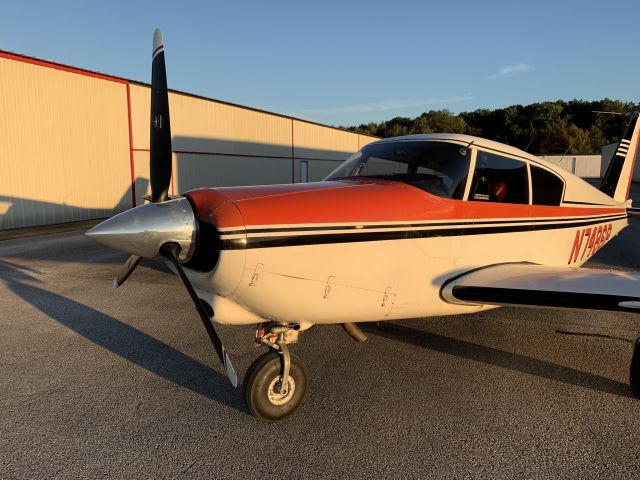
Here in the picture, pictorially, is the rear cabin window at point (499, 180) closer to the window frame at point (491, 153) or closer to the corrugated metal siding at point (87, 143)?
the window frame at point (491, 153)

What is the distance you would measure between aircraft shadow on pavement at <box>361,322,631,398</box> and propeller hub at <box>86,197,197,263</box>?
9.60 ft

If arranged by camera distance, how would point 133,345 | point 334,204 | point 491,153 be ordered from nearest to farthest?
1. point 334,204
2. point 491,153
3. point 133,345

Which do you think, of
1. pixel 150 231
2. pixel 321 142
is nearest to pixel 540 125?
pixel 321 142

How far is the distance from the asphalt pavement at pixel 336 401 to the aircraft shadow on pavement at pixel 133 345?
0.08 feet

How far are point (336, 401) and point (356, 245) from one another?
4.28 feet

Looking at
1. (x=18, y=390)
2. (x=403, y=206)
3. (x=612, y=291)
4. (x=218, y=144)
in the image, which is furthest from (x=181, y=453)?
(x=218, y=144)

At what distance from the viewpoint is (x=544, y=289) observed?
136 inches

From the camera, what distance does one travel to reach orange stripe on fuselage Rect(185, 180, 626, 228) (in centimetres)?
283

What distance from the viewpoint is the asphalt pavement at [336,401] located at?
2.70 meters

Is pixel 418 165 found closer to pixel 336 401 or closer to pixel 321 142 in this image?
pixel 336 401

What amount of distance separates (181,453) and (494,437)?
6.97ft

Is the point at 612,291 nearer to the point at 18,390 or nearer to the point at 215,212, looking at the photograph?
the point at 215,212

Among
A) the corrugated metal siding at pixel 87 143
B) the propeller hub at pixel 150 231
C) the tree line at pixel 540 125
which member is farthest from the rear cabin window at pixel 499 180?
the tree line at pixel 540 125

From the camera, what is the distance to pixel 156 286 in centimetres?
717
